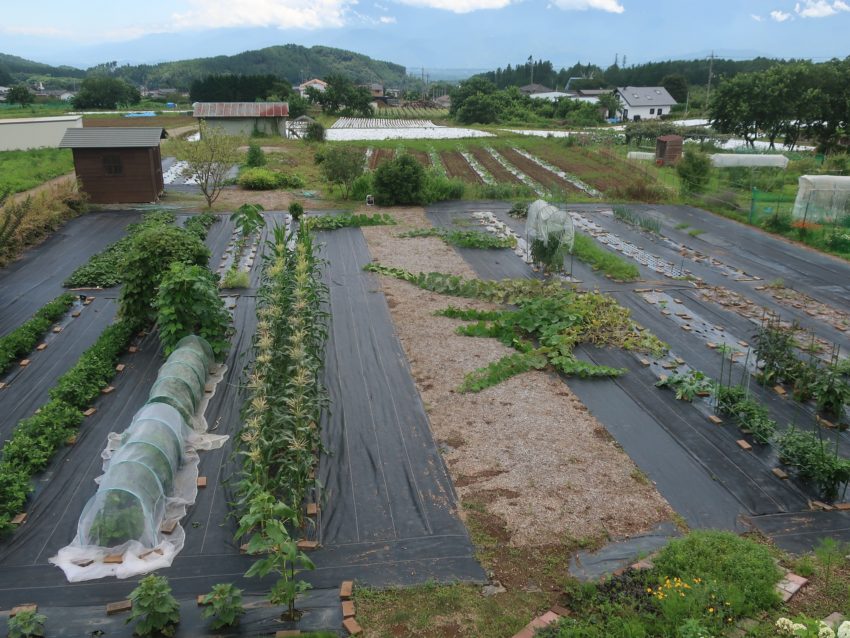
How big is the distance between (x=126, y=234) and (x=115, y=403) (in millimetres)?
9255

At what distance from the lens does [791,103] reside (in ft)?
111

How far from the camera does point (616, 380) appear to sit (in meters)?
9.16

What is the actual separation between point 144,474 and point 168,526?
0.53 metres

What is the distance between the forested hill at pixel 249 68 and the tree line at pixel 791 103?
108 m

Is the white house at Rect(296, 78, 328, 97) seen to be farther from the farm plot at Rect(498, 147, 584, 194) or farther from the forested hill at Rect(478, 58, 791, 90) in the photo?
the farm plot at Rect(498, 147, 584, 194)

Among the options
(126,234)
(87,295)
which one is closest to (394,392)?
(87,295)

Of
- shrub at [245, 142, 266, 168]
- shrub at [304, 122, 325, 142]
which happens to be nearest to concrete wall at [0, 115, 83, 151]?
shrub at [245, 142, 266, 168]

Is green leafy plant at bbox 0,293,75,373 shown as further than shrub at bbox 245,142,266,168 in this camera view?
No

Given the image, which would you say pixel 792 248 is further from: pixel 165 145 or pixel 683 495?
pixel 165 145

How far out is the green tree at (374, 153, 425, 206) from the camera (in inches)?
790

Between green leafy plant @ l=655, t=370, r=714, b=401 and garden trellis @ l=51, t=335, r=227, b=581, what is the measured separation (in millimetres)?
5902

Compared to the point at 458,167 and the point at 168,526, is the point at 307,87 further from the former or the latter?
the point at 168,526

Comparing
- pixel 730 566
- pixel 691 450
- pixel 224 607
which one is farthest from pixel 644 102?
pixel 224 607

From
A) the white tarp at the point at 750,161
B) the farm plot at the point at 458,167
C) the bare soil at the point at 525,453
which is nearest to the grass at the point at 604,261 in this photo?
the bare soil at the point at 525,453
